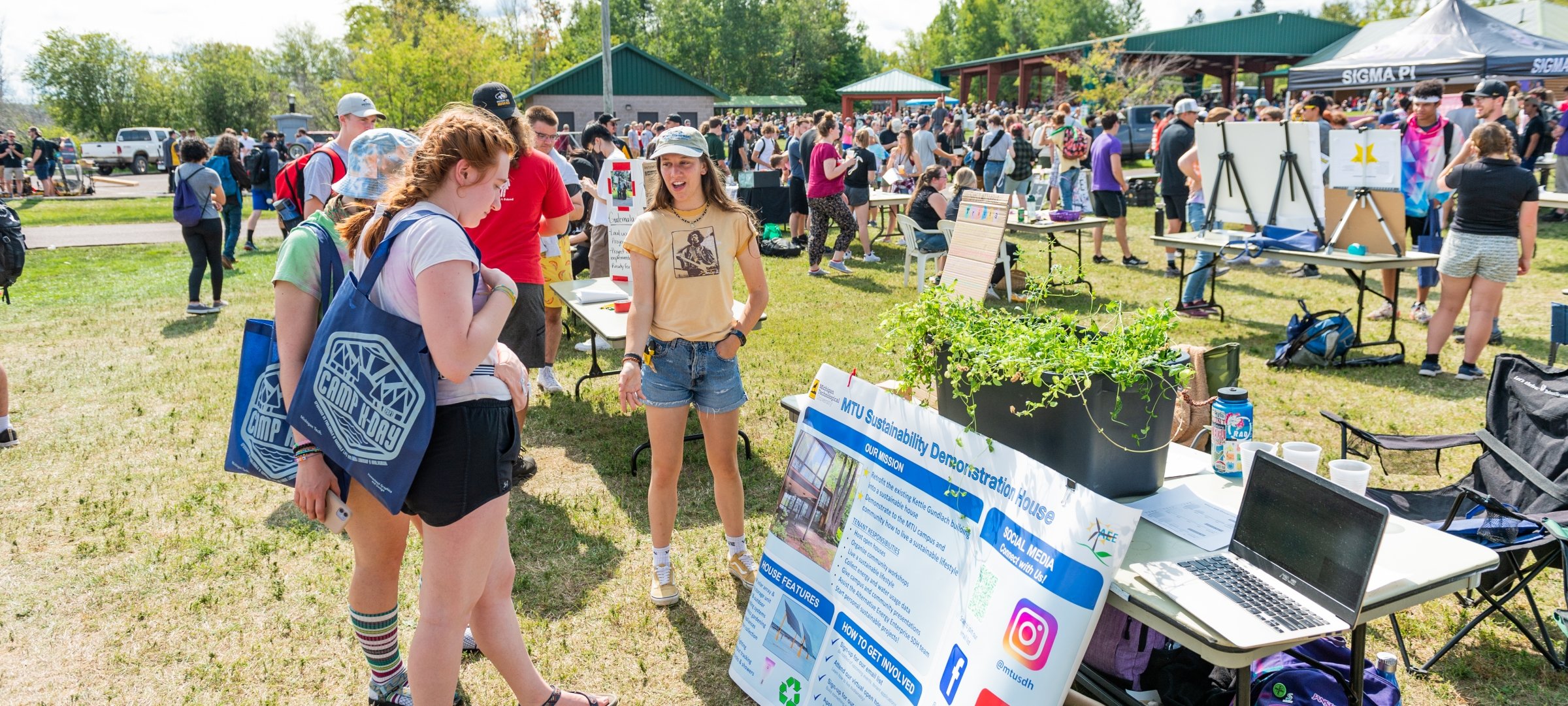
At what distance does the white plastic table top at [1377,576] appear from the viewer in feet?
6.21

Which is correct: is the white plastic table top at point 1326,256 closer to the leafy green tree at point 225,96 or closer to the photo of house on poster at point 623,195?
the photo of house on poster at point 623,195

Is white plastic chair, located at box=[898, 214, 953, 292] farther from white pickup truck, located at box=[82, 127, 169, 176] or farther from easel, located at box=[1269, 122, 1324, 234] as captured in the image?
white pickup truck, located at box=[82, 127, 169, 176]

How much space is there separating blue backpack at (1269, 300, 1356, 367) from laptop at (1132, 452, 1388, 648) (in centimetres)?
507

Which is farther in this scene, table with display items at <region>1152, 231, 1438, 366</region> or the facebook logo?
table with display items at <region>1152, 231, 1438, 366</region>

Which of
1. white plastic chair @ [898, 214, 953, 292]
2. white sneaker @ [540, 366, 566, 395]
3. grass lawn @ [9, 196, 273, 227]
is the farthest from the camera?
grass lawn @ [9, 196, 273, 227]

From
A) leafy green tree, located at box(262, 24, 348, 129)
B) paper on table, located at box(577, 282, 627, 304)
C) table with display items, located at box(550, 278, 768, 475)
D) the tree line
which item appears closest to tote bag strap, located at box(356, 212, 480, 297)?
table with display items, located at box(550, 278, 768, 475)

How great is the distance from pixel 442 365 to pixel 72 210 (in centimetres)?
2309

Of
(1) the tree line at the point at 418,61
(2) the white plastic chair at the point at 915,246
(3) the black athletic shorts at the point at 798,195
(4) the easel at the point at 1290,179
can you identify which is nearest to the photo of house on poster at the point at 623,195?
(2) the white plastic chair at the point at 915,246

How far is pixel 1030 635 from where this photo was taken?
202 cm

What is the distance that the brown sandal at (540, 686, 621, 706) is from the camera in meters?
2.69

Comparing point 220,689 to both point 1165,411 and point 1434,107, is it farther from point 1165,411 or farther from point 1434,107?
point 1434,107

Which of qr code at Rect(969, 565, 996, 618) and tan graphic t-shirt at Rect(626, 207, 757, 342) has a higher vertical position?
tan graphic t-shirt at Rect(626, 207, 757, 342)

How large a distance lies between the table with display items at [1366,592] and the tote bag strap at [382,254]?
64.0 inches

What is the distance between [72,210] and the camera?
19.9 metres
